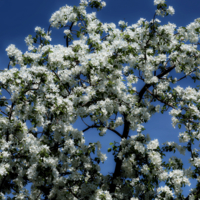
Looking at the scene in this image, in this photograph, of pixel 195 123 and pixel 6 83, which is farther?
pixel 195 123

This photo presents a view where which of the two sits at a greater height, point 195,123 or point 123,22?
point 123,22

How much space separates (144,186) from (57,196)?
141 inches

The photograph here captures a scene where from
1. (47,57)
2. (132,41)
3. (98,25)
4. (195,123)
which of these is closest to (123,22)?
(98,25)

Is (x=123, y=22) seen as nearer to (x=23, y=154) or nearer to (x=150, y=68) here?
(x=150, y=68)

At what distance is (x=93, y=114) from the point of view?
8.01 metres

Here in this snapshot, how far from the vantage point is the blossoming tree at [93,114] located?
24.5 ft

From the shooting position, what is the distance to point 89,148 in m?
8.62

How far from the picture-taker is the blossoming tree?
24.5 feet

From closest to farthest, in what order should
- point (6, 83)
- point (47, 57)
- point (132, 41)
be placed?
point (6, 83) < point (47, 57) < point (132, 41)

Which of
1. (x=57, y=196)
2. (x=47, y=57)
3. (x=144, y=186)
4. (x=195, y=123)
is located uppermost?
(x=47, y=57)

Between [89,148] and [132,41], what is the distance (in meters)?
4.56

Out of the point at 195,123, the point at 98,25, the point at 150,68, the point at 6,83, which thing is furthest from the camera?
the point at 98,25

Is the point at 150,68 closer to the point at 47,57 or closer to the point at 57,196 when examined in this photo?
the point at 47,57

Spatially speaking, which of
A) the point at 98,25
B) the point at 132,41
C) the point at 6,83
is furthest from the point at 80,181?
the point at 98,25
